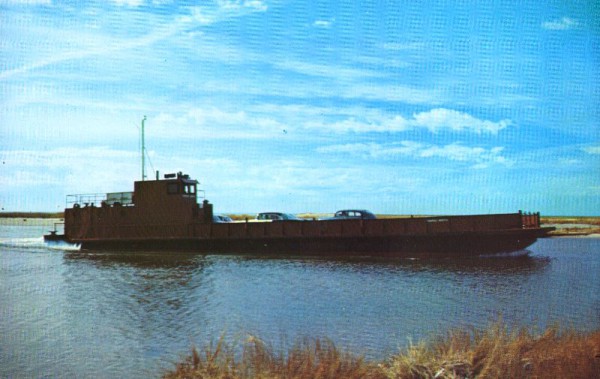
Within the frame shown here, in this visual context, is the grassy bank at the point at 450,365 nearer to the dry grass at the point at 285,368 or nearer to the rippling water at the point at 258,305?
the dry grass at the point at 285,368

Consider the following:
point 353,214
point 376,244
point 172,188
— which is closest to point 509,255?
point 376,244

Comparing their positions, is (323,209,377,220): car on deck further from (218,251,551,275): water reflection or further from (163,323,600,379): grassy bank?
(163,323,600,379): grassy bank

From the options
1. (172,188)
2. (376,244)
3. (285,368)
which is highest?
(172,188)

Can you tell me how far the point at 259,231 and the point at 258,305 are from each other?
1632cm

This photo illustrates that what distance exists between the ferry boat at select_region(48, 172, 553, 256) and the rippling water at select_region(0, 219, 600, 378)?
5.54 ft

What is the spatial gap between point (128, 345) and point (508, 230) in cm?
2196

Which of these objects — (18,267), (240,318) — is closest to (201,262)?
(18,267)

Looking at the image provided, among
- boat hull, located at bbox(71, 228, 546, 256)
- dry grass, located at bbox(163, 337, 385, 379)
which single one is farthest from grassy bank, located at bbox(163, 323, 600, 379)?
boat hull, located at bbox(71, 228, 546, 256)

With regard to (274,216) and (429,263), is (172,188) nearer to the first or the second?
(274,216)

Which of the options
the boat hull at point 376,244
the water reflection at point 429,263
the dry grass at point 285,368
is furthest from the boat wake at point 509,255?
the dry grass at point 285,368

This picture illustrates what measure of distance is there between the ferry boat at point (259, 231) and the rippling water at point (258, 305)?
1.69 m

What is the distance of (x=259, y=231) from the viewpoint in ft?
100

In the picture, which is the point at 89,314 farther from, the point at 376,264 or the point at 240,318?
the point at 376,264

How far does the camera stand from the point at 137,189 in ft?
109
